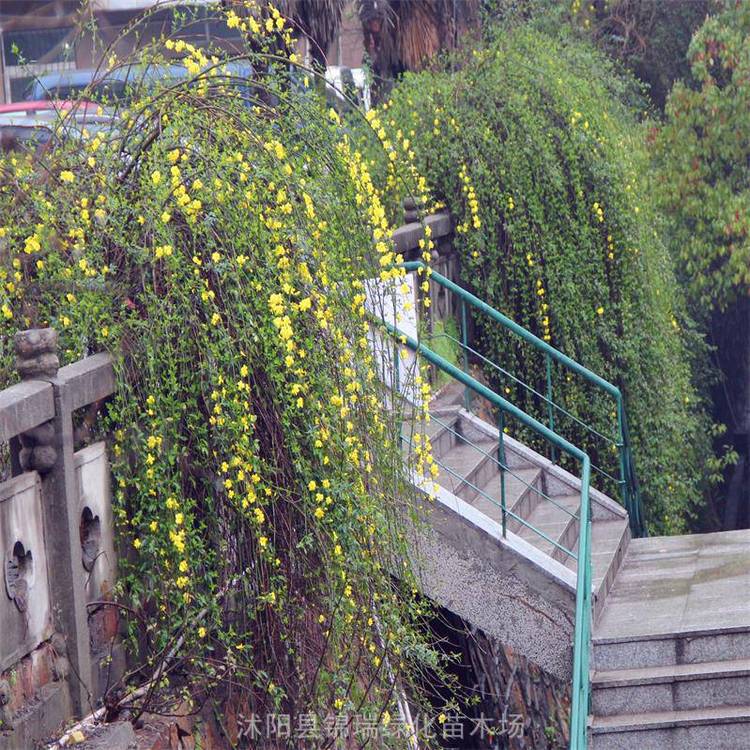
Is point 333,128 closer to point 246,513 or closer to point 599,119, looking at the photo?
point 246,513

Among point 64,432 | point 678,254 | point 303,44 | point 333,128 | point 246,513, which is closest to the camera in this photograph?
point 64,432

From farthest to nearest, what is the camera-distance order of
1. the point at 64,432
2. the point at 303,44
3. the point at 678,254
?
1. the point at 303,44
2. the point at 678,254
3. the point at 64,432

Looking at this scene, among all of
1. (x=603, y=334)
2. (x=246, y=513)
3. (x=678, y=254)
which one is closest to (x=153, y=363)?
(x=246, y=513)

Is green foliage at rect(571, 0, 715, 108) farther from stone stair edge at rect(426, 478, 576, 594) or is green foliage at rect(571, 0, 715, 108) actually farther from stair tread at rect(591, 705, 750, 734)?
stair tread at rect(591, 705, 750, 734)

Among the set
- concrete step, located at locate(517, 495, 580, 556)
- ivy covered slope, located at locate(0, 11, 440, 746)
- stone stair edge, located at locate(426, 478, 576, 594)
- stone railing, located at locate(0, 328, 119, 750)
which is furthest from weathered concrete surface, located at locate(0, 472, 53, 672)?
concrete step, located at locate(517, 495, 580, 556)

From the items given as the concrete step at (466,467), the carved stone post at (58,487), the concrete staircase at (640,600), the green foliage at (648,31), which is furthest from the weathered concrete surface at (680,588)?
the green foliage at (648,31)

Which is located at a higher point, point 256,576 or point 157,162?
point 157,162

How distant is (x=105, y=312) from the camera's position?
16.1 feet

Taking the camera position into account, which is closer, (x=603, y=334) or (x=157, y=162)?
(x=157, y=162)

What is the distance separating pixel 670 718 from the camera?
7.15 meters

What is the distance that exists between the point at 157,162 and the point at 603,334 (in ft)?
22.4

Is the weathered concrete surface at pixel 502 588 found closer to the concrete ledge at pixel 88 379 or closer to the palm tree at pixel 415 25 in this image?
the concrete ledge at pixel 88 379

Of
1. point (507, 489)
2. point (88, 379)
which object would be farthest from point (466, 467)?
point (88, 379)

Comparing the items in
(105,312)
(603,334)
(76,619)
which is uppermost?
(105,312)
